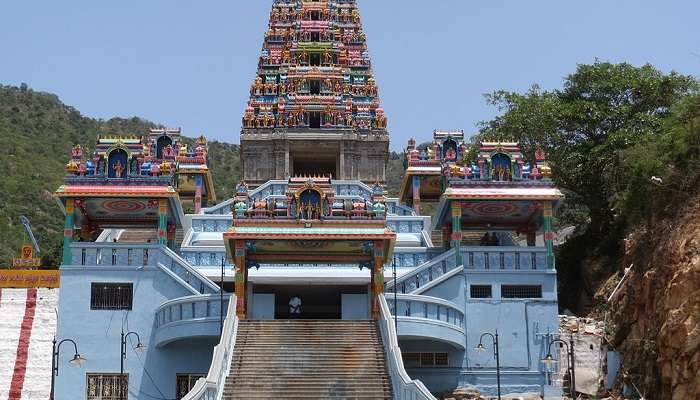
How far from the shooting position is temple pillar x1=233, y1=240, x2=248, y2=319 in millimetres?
37531

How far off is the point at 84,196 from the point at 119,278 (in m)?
3.52

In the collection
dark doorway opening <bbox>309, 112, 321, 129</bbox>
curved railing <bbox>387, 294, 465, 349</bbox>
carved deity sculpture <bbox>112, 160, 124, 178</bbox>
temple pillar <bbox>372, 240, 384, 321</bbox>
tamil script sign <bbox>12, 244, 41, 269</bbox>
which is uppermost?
dark doorway opening <bbox>309, 112, 321, 129</bbox>

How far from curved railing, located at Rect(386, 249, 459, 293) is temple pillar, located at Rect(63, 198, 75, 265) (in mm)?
11842

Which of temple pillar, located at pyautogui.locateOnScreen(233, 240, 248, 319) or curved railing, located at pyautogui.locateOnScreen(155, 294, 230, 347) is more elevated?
temple pillar, located at pyautogui.locateOnScreen(233, 240, 248, 319)

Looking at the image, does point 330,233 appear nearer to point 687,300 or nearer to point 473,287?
point 473,287

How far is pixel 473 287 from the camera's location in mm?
40781

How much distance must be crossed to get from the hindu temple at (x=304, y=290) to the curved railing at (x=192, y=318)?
2.3 inches

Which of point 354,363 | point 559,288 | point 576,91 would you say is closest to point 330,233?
point 354,363

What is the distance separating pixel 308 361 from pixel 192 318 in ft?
20.3

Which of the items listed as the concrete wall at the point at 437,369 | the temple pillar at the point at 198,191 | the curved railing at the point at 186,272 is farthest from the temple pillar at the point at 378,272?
the temple pillar at the point at 198,191

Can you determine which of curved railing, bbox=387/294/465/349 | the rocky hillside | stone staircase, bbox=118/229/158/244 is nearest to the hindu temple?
curved railing, bbox=387/294/465/349

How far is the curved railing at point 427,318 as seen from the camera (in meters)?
38.1

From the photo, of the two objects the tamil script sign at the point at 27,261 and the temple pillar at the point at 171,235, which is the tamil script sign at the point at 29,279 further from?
the temple pillar at the point at 171,235

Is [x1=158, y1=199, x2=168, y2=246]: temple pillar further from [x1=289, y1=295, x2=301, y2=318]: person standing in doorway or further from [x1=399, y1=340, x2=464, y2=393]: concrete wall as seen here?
[x1=399, y1=340, x2=464, y2=393]: concrete wall
